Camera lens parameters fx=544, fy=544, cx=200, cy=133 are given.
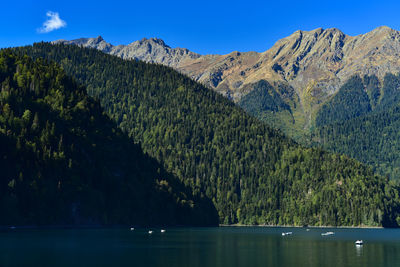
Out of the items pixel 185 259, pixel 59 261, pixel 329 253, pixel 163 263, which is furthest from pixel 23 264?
A: pixel 329 253

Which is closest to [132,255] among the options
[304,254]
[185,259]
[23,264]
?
[185,259]

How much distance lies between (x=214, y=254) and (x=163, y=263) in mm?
28044

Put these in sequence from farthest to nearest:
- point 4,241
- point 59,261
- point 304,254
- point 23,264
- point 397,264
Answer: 1. point 4,241
2. point 304,254
3. point 397,264
4. point 59,261
5. point 23,264

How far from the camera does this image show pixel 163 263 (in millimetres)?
120000

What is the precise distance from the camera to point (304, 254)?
150 m

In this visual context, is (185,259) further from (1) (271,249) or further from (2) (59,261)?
(1) (271,249)

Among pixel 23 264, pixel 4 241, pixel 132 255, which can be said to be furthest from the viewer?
pixel 4 241

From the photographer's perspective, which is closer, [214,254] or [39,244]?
[214,254]

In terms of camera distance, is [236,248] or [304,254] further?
[236,248]

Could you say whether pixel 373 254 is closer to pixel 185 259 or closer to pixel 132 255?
pixel 185 259

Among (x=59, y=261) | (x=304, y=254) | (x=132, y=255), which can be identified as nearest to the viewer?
(x=59, y=261)

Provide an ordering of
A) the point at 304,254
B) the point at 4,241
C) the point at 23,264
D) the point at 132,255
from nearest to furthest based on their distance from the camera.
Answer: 1. the point at 23,264
2. the point at 132,255
3. the point at 304,254
4. the point at 4,241

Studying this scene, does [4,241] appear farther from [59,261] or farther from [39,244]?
[59,261]

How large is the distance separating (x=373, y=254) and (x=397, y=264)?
28.5 meters
